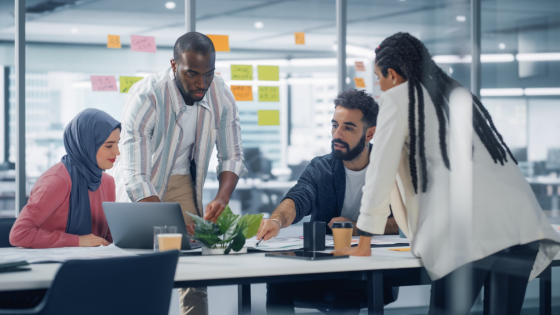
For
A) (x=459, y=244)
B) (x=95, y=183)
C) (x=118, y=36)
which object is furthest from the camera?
(x=118, y=36)

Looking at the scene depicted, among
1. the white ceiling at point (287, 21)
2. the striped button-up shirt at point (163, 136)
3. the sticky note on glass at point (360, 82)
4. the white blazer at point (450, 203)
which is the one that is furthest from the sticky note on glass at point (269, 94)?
the white blazer at point (450, 203)

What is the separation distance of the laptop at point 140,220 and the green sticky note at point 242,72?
75.2 inches

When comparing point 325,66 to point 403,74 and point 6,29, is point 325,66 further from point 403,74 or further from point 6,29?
point 403,74

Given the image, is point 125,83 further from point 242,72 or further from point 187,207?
point 187,207

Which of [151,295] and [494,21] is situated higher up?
[494,21]

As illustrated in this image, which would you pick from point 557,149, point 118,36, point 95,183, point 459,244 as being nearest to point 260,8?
point 118,36

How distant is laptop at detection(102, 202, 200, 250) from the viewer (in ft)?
5.41

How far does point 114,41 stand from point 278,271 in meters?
2.30

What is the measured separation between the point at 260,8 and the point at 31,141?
1628mm

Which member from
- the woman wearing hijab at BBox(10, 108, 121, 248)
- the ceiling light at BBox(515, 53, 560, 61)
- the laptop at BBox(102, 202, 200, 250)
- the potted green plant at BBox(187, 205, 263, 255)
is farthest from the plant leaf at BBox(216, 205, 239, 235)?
the ceiling light at BBox(515, 53, 560, 61)

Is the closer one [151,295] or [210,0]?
[151,295]

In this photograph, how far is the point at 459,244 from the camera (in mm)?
1553

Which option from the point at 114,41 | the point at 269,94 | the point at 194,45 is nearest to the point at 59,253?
the point at 194,45

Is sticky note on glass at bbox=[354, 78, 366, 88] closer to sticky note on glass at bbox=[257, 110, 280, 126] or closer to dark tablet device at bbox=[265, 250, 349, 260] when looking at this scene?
sticky note on glass at bbox=[257, 110, 280, 126]
